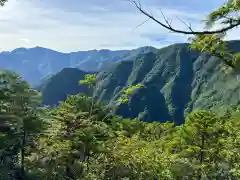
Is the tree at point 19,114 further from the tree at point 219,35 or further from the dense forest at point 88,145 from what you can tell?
the tree at point 219,35

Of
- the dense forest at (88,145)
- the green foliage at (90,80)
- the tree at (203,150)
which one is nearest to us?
the green foliage at (90,80)

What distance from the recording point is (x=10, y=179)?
27.7 metres

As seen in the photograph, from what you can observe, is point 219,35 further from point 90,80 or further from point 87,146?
point 87,146

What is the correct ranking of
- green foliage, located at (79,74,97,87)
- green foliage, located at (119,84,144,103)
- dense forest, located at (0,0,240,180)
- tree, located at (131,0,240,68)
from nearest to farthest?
tree, located at (131,0,240,68), green foliage, located at (119,84,144,103), green foliage, located at (79,74,97,87), dense forest, located at (0,0,240,180)

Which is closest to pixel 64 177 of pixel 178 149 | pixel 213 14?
pixel 178 149

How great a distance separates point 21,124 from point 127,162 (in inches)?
349

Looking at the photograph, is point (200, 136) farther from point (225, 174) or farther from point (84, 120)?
point (84, 120)

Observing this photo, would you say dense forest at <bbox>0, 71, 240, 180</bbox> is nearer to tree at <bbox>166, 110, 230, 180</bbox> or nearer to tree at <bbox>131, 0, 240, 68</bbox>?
tree at <bbox>166, 110, 230, 180</bbox>

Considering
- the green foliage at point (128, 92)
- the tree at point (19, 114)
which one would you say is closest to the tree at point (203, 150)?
the tree at point (19, 114)

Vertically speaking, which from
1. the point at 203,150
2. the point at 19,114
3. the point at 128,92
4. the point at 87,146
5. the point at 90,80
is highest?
the point at 90,80

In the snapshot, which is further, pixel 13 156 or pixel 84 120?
pixel 13 156

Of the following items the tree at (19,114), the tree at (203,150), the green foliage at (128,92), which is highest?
the green foliage at (128,92)

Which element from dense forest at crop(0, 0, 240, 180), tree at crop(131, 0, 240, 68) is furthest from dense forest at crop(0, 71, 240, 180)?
tree at crop(131, 0, 240, 68)

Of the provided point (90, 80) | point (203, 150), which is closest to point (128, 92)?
point (90, 80)
